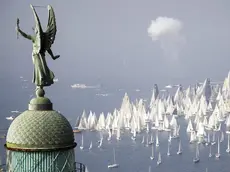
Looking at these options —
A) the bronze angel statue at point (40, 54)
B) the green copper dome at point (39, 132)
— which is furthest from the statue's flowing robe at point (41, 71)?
the green copper dome at point (39, 132)

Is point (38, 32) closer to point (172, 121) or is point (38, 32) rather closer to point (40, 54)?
point (40, 54)

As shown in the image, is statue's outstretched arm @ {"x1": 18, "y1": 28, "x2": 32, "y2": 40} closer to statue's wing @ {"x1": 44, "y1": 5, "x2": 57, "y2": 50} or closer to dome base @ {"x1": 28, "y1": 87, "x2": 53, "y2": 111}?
statue's wing @ {"x1": 44, "y1": 5, "x2": 57, "y2": 50}

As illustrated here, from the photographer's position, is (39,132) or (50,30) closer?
(39,132)

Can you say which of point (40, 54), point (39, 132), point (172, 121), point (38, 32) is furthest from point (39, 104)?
point (172, 121)

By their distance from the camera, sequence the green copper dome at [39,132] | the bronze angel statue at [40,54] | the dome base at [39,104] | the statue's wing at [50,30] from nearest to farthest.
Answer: the green copper dome at [39,132] < the dome base at [39,104] < the bronze angel statue at [40,54] < the statue's wing at [50,30]

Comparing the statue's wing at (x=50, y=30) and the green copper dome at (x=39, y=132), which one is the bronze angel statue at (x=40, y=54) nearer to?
the statue's wing at (x=50, y=30)

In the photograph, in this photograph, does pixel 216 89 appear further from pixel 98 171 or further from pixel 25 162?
pixel 25 162

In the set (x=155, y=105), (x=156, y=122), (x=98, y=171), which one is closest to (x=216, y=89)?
(x=155, y=105)
